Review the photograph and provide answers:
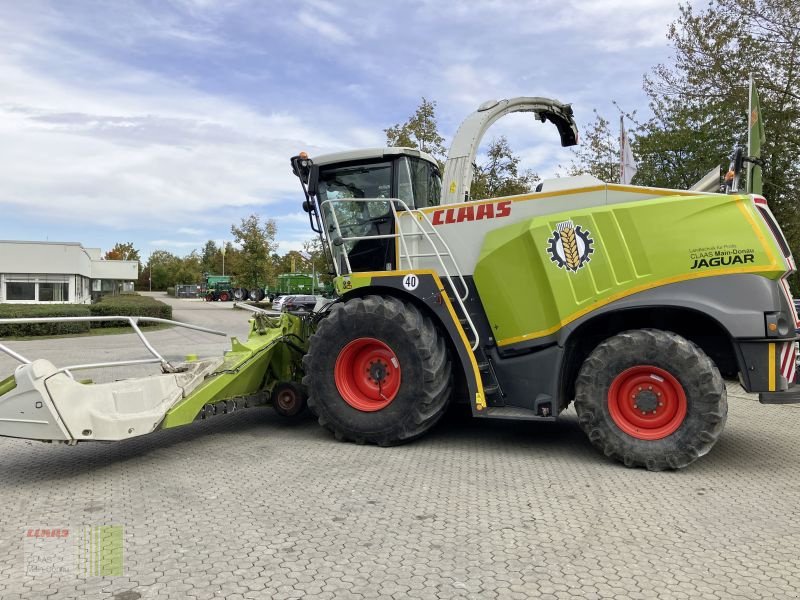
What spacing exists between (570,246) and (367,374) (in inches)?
89.6

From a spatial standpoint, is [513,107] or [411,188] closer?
[411,188]

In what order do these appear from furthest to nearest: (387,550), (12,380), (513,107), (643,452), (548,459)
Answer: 1. (513,107)
2. (548,459)
3. (643,452)
4. (12,380)
5. (387,550)

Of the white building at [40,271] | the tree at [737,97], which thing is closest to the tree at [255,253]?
the white building at [40,271]

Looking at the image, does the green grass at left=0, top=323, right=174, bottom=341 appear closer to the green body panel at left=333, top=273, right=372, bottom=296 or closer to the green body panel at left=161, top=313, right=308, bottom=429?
the green body panel at left=161, top=313, right=308, bottom=429

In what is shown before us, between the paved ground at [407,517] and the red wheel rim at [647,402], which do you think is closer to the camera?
the paved ground at [407,517]

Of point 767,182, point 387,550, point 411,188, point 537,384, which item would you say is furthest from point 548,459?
point 767,182

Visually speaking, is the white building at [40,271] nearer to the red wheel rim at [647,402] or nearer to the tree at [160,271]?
the red wheel rim at [647,402]

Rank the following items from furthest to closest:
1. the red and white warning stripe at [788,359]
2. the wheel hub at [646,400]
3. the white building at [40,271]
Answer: the white building at [40,271] → the wheel hub at [646,400] → the red and white warning stripe at [788,359]

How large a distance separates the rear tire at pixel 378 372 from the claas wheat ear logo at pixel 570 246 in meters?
1.34

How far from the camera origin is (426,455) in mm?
5594

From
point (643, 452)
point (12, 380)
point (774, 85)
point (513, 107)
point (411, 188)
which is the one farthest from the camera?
point (774, 85)

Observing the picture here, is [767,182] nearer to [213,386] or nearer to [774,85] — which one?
[774,85]

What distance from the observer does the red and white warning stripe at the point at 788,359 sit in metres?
4.90

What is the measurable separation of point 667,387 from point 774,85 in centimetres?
1446
